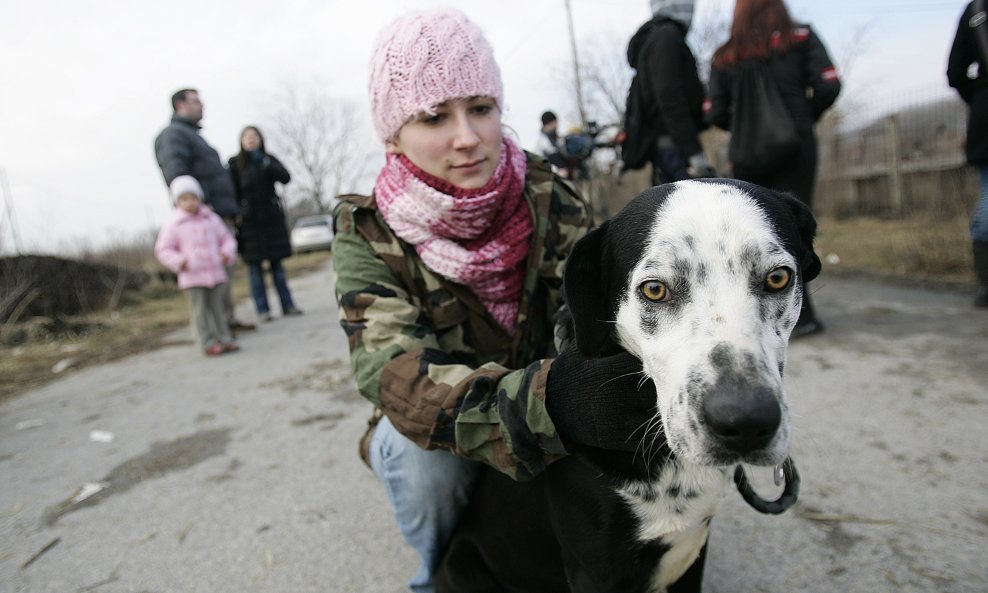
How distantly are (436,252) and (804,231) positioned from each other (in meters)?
1.03

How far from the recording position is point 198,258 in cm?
541

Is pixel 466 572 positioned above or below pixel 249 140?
below

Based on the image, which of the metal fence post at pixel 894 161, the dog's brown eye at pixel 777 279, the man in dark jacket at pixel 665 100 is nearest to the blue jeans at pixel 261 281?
the man in dark jacket at pixel 665 100

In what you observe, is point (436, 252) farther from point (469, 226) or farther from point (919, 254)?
point (919, 254)

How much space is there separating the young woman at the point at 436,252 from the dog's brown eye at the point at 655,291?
46cm

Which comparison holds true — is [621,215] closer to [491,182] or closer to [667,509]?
[491,182]

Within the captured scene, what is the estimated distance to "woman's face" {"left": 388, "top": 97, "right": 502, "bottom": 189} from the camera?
Result: 5.84 feet

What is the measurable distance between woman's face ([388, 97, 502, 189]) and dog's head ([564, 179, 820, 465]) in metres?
0.59

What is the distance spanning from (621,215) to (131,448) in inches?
133

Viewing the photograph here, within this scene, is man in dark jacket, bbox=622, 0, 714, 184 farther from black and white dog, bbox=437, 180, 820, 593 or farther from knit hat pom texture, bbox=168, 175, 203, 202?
knit hat pom texture, bbox=168, 175, 203, 202

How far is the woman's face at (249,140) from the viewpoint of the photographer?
704 centimetres

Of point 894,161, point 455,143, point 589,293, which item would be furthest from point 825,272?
point 589,293

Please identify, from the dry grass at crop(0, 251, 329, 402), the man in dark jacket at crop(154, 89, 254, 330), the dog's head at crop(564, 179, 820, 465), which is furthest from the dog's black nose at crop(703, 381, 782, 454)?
the man in dark jacket at crop(154, 89, 254, 330)

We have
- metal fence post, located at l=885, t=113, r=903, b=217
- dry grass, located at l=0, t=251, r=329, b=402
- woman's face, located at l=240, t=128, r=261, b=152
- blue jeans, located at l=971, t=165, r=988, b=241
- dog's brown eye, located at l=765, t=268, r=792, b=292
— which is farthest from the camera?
metal fence post, located at l=885, t=113, r=903, b=217
